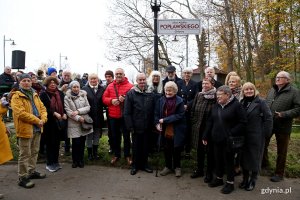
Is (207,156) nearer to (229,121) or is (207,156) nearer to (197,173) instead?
(197,173)

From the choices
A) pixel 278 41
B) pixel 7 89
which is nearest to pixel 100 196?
pixel 7 89

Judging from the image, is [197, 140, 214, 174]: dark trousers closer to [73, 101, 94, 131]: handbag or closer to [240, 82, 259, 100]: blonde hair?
[240, 82, 259, 100]: blonde hair

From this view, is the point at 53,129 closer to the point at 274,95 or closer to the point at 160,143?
the point at 160,143

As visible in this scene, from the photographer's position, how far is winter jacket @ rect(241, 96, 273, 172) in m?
4.78

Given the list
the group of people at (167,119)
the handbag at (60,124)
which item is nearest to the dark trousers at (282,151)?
the group of people at (167,119)

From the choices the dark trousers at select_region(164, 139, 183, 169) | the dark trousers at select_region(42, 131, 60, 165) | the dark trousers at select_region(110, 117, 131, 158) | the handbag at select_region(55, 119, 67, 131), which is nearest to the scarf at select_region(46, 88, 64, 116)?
the handbag at select_region(55, 119, 67, 131)

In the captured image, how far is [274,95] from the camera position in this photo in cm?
543

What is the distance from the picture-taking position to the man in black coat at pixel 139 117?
5.65 metres

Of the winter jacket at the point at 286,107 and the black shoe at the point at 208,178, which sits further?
the black shoe at the point at 208,178

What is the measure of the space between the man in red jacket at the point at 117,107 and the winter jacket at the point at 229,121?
2027 millimetres

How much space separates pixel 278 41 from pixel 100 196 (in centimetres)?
1625

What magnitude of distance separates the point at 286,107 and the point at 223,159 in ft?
5.02

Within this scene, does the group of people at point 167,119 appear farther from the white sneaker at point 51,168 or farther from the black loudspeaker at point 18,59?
the black loudspeaker at point 18,59

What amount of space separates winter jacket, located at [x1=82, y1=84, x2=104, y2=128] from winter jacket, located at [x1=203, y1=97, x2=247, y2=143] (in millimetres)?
2610
